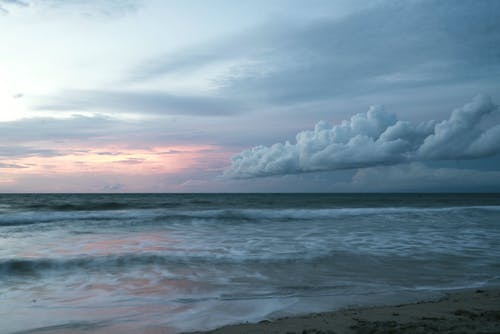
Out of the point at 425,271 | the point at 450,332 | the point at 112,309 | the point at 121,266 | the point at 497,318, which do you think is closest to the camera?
the point at 450,332

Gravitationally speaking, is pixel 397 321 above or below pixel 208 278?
above

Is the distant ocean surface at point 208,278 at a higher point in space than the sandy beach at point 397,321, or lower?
lower

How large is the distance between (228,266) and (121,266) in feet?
8.53

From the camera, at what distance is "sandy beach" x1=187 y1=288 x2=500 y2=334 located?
4.20 metres

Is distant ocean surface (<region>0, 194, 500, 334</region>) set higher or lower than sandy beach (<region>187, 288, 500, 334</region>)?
lower

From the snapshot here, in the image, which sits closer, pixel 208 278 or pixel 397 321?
pixel 397 321

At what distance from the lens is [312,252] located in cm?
1027

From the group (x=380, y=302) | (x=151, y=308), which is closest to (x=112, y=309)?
(x=151, y=308)

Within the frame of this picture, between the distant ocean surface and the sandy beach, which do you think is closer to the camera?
the sandy beach

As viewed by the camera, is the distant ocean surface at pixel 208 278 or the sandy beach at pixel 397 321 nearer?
the sandy beach at pixel 397 321

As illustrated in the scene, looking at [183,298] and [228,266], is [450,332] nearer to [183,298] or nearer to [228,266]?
[183,298]

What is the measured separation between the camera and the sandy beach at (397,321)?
4.20m

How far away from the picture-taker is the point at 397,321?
178 inches

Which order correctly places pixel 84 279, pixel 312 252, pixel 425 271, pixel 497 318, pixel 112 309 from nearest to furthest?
pixel 497 318, pixel 112 309, pixel 84 279, pixel 425 271, pixel 312 252
